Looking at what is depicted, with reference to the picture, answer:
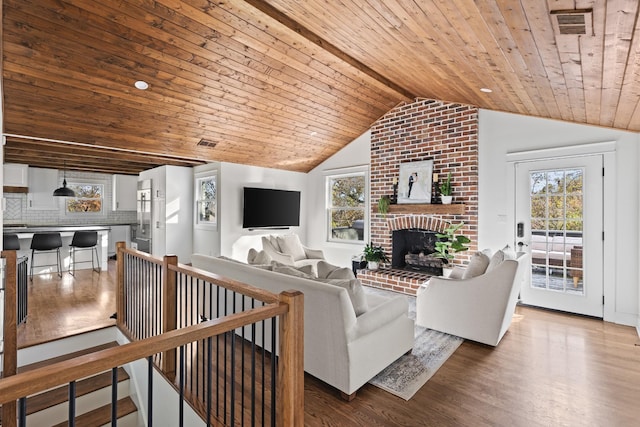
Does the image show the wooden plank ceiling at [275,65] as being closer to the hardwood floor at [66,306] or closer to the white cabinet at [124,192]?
the hardwood floor at [66,306]

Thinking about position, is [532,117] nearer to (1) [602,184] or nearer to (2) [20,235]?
(1) [602,184]

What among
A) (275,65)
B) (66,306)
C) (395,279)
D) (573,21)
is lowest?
(66,306)

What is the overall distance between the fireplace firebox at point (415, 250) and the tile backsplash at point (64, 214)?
7.14m

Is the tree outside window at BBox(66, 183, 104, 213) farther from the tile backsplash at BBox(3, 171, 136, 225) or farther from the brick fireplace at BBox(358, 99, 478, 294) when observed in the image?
the brick fireplace at BBox(358, 99, 478, 294)

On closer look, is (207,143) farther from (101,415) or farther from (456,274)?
(456,274)

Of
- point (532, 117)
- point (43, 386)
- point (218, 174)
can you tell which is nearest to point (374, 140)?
point (532, 117)

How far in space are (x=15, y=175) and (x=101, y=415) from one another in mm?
5897

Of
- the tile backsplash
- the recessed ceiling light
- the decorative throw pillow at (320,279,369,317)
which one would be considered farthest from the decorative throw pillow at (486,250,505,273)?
the tile backsplash

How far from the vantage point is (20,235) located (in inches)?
217

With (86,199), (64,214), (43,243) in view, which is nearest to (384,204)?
(43,243)

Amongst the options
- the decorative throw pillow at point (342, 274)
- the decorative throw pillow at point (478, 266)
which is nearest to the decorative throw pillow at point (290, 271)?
the decorative throw pillow at point (342, 274)

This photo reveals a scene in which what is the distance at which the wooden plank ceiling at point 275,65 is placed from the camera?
7.05ft

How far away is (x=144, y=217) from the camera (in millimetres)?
7285

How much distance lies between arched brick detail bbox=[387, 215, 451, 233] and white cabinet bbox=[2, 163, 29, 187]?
24.0 feet
